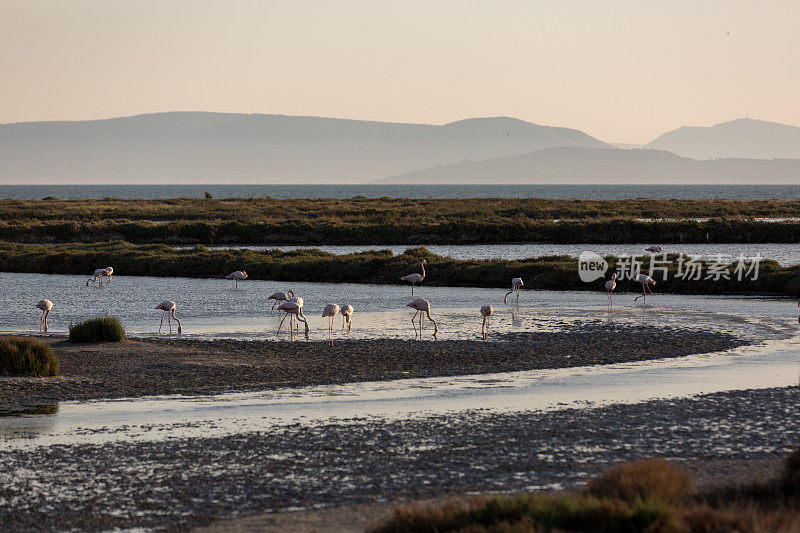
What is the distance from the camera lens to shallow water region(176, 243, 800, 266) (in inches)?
2057

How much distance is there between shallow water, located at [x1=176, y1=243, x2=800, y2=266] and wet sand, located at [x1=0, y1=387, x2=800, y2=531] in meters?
37.5

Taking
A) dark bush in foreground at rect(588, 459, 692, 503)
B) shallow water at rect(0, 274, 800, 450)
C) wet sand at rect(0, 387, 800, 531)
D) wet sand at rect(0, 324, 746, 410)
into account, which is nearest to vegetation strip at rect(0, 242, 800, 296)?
shallow water at rect(0, 274, 800, 450)

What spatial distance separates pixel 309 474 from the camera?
10.8m

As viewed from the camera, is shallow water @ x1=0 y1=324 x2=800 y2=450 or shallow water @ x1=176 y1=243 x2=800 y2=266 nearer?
shallow water @ x1=0 y1=324 x2=800 y2=450

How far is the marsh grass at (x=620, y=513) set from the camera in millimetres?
7652

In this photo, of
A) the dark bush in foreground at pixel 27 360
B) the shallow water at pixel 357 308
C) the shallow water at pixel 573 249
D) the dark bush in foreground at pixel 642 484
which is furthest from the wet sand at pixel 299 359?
the shallow water at pixel 573 249

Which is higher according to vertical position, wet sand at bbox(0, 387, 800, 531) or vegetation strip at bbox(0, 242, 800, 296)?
vegetation strip at bbox(0, 242, 800, 296)

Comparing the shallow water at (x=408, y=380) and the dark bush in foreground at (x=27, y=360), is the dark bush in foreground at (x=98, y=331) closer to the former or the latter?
the shallow water at (x=408, y=380)

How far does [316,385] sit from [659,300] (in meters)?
19.2

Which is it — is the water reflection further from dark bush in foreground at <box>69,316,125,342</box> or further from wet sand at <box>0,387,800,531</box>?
dark bush in foreground at <box>69,316,125,342</box>

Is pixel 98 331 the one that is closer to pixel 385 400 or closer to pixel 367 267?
pixel 385 400

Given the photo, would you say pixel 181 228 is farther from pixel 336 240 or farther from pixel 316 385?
pixel 316 385

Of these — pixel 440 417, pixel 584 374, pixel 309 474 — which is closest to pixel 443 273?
pixel 584 374

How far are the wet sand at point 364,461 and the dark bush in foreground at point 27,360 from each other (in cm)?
580
